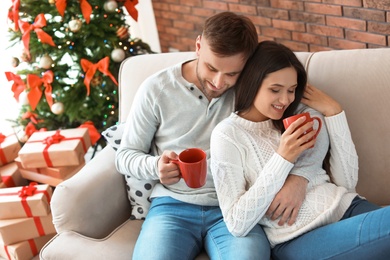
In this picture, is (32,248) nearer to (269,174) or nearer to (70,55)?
(70,55)

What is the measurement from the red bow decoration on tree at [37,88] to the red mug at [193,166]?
5.11 feet

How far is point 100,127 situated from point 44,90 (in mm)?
392

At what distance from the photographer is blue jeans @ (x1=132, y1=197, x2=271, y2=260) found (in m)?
1.62

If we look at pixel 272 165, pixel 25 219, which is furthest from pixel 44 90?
pixel 272 165

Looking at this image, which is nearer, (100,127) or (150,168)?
(150,168)

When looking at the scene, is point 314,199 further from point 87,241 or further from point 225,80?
point 87,241

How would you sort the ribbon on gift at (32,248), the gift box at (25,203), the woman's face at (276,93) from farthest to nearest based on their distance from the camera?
the ribbon on gift at (32,248) < the gift box at (25,203) < the woman's face at (276,93)

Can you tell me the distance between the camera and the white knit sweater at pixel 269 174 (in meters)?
1.62

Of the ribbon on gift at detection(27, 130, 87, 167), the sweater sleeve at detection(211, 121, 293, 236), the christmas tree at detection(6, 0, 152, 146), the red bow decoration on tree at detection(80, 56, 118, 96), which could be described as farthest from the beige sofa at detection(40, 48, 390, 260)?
the christmas tree at detection(6, 0, 152, 146)

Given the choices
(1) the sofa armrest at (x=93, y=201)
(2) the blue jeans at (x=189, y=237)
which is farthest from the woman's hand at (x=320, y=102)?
(1) the sofa armrest at (x=93, y=201)

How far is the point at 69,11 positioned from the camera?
112 inches

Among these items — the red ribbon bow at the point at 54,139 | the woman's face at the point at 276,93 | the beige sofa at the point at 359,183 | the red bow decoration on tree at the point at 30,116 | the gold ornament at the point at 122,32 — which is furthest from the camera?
the red bow decoration on tree at the point at 30,116

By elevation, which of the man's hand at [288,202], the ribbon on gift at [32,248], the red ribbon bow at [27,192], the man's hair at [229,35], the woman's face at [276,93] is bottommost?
the ribbon on gift at [32,248]

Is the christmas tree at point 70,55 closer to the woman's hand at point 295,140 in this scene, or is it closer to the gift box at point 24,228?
the gift box at point 24,228
